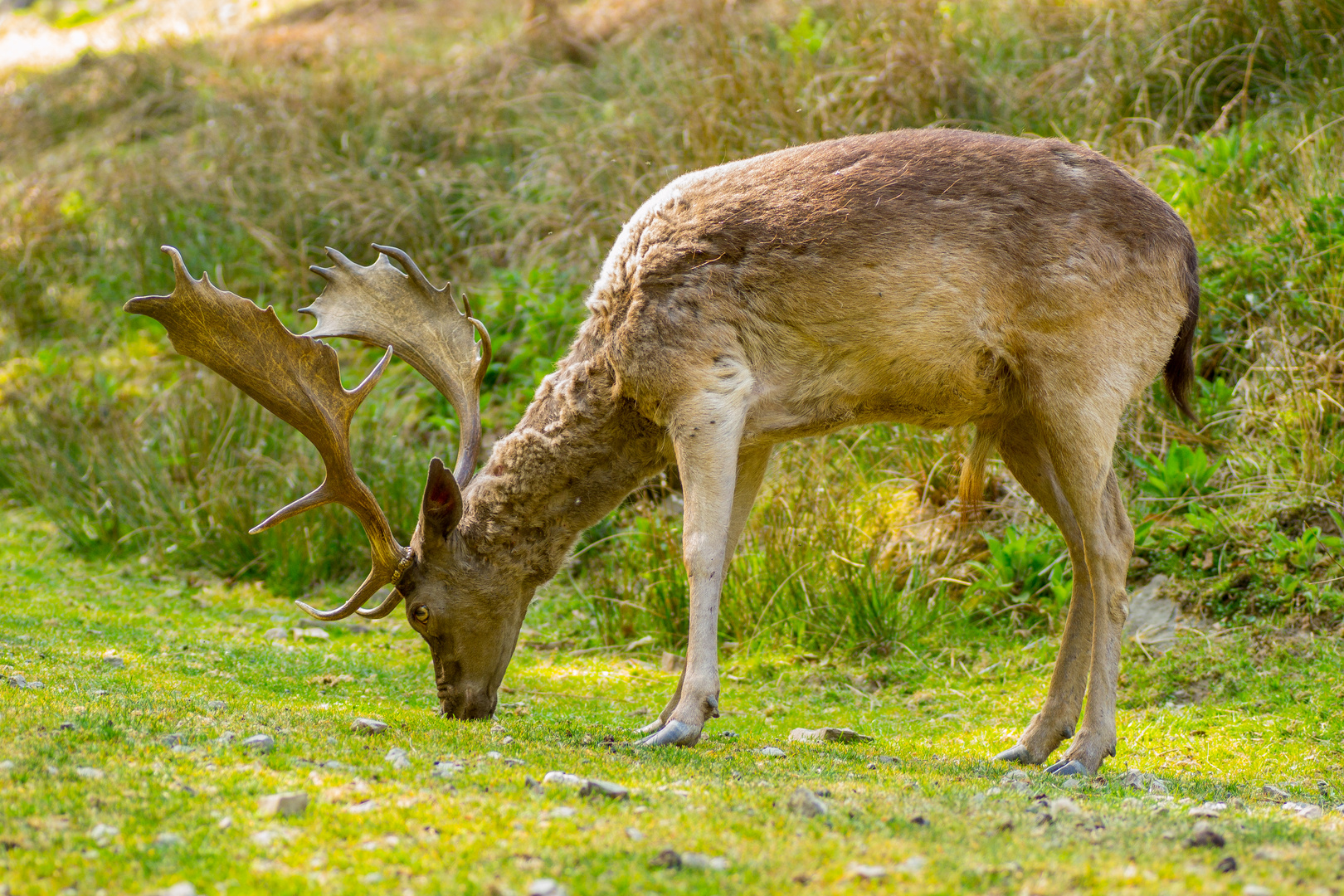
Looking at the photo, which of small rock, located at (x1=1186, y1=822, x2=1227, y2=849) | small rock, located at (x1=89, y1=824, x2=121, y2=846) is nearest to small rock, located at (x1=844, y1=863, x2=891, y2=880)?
small rock, located at (x1=1186, y1=822, x2=1227, y2=849)

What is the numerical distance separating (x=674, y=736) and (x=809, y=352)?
1.59 meters

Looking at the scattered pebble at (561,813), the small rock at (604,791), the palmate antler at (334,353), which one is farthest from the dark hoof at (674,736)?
the palmate antler at (334,353)

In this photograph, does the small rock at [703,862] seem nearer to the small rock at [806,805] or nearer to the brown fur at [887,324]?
the small rock at [806,805]

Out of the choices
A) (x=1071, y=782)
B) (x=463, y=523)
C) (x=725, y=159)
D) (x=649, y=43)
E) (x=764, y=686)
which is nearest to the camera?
(x=1071, y=782)

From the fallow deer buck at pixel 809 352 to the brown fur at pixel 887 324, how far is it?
10mm

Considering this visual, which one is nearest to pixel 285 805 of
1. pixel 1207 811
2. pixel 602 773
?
pixel 602 773

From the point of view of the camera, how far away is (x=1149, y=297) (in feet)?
15.6

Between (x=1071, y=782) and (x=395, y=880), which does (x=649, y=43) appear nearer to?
(x=1071, y=782)

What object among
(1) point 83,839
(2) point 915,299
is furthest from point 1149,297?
(1) point 83,839

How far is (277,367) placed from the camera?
4.69 m

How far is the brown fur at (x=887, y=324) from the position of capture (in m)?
4.59

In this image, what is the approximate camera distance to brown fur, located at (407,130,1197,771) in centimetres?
459

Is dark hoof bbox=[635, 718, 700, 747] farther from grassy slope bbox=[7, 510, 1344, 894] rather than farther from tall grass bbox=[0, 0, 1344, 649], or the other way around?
tall grass bbox=[0, 0, 1344, 649]

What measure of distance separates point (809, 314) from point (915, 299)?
1.35 feet
